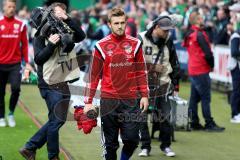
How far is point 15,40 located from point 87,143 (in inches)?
106

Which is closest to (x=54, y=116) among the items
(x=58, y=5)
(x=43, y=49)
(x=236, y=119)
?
(x=43, y=49)

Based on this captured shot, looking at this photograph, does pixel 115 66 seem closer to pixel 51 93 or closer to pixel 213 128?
pixel 51 93

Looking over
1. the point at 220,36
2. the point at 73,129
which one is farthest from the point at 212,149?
the point at 220,36

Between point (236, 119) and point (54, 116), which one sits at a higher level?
point (54, 116)

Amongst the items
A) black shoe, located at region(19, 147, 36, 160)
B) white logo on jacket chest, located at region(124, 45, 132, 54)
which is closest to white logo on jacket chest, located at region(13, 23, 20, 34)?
black shoe, located at region(19, 147, 36, 160)

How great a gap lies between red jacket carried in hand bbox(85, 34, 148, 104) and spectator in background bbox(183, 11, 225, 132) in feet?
16.6

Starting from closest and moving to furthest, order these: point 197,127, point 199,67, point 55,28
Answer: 1. point 55,28
2. point 199,67
3. point 197,127

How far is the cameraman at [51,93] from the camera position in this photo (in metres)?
11.6

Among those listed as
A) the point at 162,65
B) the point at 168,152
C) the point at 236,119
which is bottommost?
the point at 236,119

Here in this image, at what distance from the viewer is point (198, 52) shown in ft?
52.8

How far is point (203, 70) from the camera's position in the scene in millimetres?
16078

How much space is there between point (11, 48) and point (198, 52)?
11.6ft

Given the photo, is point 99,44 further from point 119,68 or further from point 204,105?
point 204,105

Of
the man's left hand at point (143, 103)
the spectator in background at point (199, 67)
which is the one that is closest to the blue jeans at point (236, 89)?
the spectator in background at point (199, 67)
